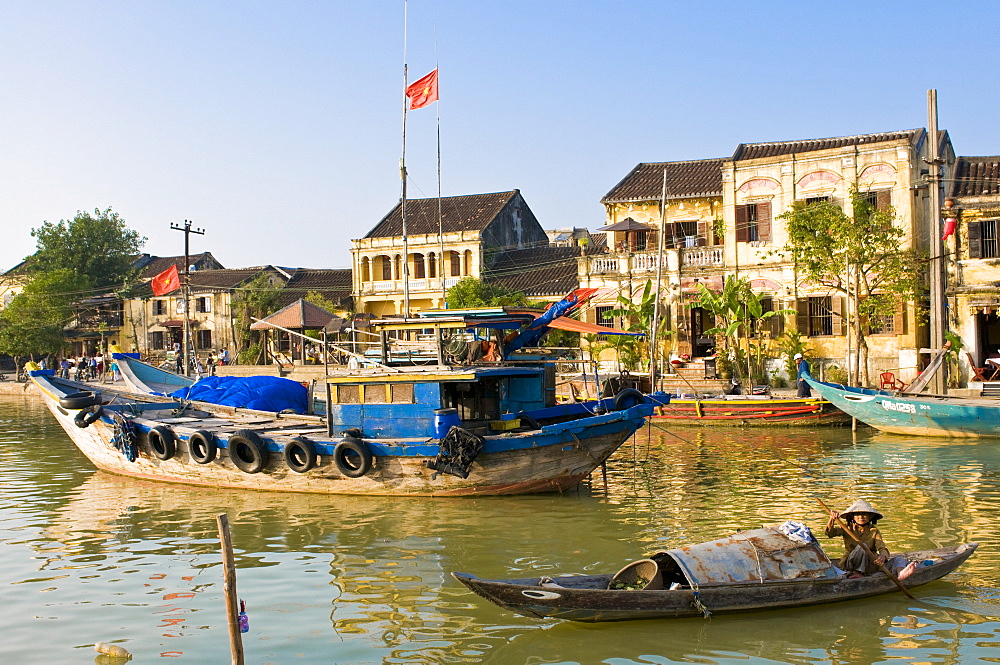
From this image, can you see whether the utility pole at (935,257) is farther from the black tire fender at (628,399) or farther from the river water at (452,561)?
the black tire fender at (628,399)

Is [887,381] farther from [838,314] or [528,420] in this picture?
[528,420]

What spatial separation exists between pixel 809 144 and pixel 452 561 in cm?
2466

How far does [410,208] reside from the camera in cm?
4562

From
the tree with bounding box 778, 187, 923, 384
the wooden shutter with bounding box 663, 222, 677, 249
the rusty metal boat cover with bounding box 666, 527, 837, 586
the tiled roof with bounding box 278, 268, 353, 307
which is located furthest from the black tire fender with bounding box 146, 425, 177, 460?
the tiled roof with bounding box 278, 268, 353, 307

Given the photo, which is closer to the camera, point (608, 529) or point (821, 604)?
point (821, 604)

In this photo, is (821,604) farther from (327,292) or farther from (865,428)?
(327,292)

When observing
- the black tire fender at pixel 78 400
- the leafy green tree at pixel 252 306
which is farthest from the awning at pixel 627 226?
the leafy green tree at pixel 252 306

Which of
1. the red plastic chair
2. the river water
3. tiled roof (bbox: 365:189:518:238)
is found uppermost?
tiled roof (bbox: 365:189:518:238)

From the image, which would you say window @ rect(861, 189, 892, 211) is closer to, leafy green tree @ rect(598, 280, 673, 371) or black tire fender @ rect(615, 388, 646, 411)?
leafy green tree @ rect(598, 280, 673, 371)

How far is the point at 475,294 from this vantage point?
1490 inches

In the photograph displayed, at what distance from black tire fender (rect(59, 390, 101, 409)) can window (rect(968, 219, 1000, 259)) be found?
24.2 meters

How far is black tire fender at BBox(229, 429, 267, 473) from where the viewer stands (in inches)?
623

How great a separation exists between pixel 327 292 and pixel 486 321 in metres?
31.8

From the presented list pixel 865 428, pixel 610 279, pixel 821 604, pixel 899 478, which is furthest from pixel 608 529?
pixel 610 279
